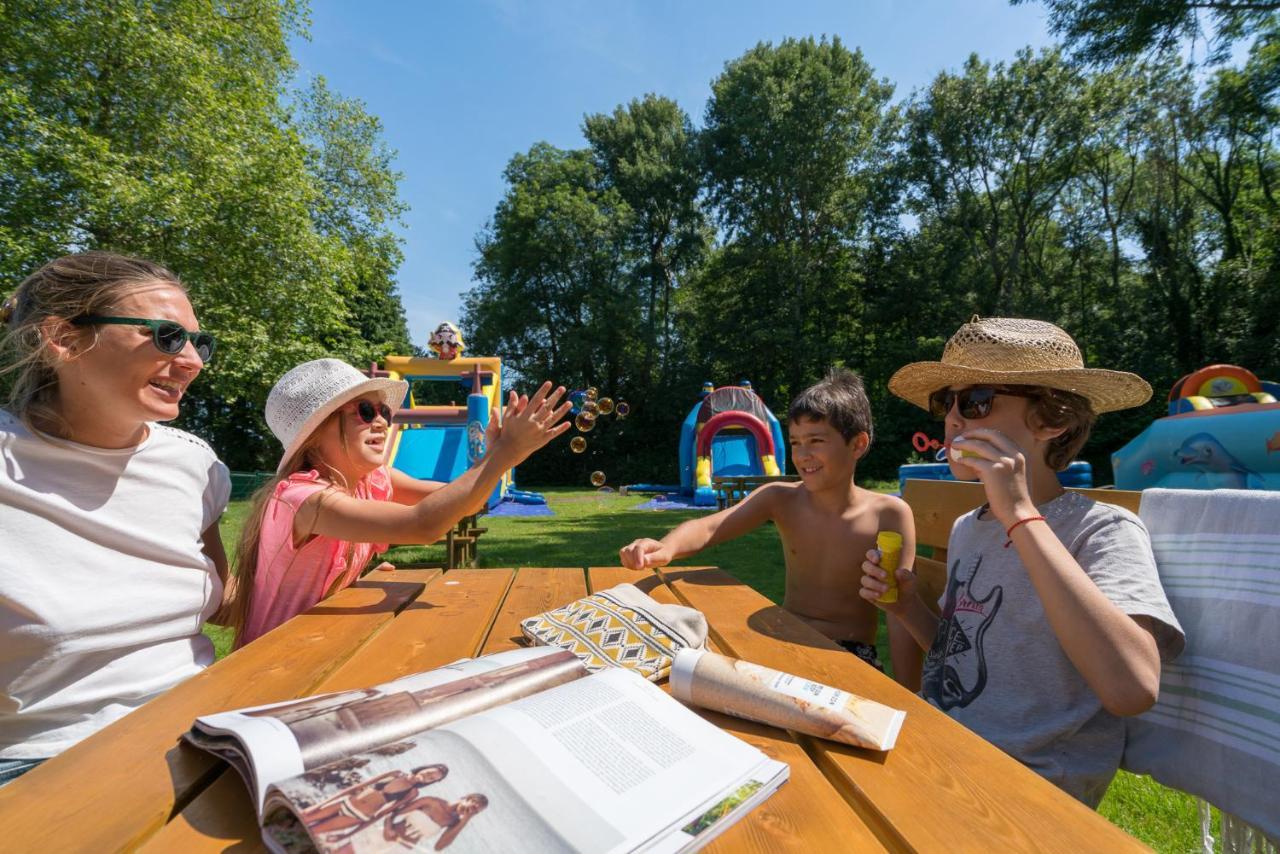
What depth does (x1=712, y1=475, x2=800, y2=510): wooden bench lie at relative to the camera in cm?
887

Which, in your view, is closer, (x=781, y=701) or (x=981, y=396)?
(x=781, y=701)

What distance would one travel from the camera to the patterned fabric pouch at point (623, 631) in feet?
4.30

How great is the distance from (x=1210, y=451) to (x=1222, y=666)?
14.5 feet

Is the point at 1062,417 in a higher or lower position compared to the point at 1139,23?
lower

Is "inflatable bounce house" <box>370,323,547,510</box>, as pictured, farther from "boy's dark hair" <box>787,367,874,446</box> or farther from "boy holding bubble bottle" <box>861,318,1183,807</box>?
"boy holding bubble bottle" <box>861,318,1183,807</box>

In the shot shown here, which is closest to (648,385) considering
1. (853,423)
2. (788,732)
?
(853,423)

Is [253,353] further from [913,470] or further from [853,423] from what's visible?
[853,423]

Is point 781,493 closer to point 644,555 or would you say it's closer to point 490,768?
point 644,555

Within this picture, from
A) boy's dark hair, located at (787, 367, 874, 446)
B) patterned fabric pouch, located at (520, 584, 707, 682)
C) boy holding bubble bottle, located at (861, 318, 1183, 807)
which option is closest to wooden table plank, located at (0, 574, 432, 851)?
patterned fabric pouch, located at (520, 584, 707, 682)

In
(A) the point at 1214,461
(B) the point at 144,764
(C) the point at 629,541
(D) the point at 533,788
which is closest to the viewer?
(D) the point at 533,788

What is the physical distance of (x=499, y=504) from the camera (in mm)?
11945

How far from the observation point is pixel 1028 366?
172cm

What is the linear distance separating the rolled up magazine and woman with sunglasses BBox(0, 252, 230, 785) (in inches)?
54.8

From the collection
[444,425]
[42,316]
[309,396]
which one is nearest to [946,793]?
[309,396]
